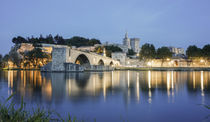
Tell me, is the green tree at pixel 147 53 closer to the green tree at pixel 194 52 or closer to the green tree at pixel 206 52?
the green tree at pixel 194 52

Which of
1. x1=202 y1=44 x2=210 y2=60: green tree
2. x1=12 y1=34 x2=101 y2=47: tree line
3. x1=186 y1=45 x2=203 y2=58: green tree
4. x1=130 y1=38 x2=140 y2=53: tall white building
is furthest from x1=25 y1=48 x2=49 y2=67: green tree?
x1=130 y1=38 x2=140 y2=53: tall white building

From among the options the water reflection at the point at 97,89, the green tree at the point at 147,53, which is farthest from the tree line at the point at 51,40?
the water reflection at the point at 97,89

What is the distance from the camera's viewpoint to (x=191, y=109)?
786 cm

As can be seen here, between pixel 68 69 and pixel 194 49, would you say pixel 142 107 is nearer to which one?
pixel 68 69

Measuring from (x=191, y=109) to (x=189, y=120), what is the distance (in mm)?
1776

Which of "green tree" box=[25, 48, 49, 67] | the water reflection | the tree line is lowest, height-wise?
the water reflection

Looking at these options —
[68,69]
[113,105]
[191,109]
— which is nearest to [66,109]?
[113,105]

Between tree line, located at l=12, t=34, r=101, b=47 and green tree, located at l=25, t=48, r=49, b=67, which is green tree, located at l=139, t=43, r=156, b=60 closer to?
tree line, located at l=12, t=34, r=101, b=47

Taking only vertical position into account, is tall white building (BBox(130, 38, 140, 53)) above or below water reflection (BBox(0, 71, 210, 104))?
above

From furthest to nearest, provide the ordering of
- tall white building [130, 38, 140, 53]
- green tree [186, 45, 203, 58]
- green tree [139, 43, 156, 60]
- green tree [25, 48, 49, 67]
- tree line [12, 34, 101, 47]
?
tall white building [130, 38, 140, 53] → tree line [12, 34, 101, 47] → green tree [139, 43, 156, 60] → green tree [186, 45, 203, 58] → green tree [25, 48, 49, 67]

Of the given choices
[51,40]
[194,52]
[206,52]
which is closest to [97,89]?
[206,52]

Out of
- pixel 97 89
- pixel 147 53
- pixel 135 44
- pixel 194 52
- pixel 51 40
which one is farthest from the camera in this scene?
pixel 135 44

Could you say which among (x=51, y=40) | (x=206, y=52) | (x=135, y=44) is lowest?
(x=206, y=52)

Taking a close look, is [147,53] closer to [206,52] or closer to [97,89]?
[206,52]
